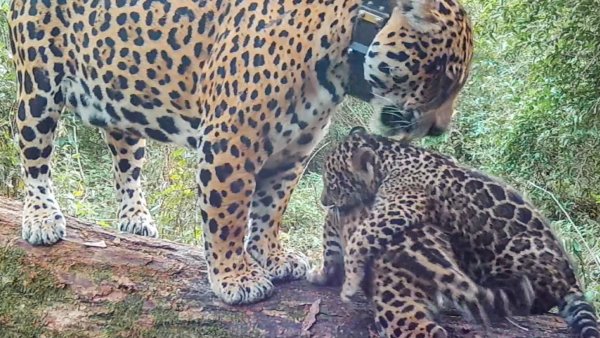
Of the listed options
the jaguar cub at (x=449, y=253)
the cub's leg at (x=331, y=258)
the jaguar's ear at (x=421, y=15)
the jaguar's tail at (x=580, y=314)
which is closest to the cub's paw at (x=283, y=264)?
the cub's leg at (x=331, y=258)

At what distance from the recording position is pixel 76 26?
140 inches

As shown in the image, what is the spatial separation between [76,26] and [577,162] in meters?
3.87

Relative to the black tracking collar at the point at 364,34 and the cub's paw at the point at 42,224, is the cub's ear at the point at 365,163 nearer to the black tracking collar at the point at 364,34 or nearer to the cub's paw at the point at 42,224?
the black tracking collar at the point at 364,34

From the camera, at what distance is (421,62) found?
273 cm

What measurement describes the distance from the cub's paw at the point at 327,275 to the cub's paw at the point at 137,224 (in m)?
1.07

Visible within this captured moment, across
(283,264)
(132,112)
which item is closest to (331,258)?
(283,264)

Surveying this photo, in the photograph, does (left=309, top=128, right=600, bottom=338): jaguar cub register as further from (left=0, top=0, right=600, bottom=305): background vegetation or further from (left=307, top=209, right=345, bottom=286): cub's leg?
(left=0, top=0, right=600, bottom=305): background vegetation

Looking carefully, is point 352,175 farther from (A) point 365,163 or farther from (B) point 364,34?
(B) point 364,34

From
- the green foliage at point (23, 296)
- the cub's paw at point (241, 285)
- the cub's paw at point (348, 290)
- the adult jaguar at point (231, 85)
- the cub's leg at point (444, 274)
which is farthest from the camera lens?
the green foliage at point (23, 296)

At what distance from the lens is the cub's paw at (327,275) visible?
10.6 feet

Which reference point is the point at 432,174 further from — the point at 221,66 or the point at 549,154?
the point at 549,154

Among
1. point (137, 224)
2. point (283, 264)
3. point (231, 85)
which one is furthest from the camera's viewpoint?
point (137, 224)

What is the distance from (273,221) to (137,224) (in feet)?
2.98

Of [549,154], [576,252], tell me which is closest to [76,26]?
[576,252]
